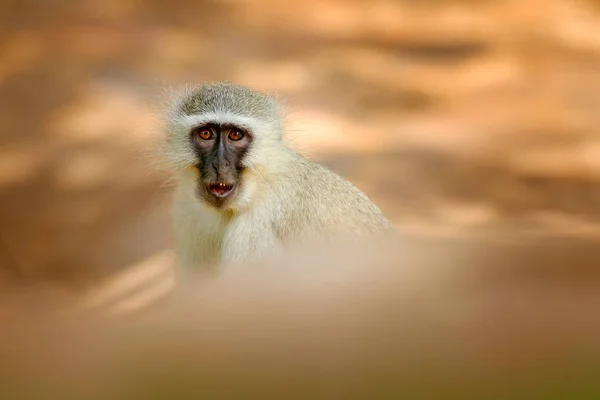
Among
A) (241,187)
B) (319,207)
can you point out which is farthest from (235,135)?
(319,207)

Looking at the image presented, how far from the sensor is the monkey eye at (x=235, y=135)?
219 centimetres

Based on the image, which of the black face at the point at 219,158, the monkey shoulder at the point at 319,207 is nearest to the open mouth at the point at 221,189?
the black face at the point at 219,158

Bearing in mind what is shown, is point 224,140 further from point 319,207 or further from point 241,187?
point 319,207

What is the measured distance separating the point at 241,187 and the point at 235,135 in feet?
0.50

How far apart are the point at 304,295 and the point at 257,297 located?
0.02 m

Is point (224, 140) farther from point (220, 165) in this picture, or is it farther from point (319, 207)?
point (319, 207)

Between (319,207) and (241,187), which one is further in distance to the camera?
(319,207)

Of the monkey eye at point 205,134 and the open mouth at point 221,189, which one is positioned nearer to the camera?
the open mouth at point 221,189

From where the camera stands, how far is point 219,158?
2125 mm

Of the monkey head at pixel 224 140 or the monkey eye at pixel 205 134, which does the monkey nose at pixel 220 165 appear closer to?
the monkey head at pixel 224 140

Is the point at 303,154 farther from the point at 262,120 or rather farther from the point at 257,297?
the point at 257,297

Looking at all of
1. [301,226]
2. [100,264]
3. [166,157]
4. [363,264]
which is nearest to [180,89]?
[166,157]

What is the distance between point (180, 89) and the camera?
2.46 m

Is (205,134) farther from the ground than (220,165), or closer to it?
farther from the ground
